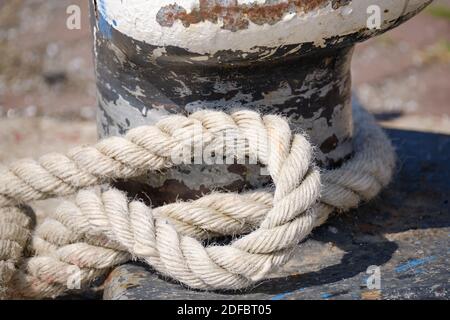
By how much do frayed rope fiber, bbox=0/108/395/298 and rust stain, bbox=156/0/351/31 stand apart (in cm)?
16

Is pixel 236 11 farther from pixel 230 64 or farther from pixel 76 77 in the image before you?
pixel 76 77

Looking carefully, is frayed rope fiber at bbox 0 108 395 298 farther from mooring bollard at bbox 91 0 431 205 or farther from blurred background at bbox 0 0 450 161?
blurred background at bbox 0 0 450 161

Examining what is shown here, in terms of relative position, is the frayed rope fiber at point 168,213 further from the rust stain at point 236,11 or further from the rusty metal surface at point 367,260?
the rust stain at point 236,11

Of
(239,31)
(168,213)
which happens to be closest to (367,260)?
(168,213)

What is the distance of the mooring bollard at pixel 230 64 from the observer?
1.17 metres

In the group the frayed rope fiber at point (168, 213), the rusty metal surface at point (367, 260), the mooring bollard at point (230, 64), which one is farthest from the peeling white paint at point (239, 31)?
the rusty metal surface at point (367, 260)

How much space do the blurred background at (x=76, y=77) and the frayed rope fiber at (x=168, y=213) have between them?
81cm

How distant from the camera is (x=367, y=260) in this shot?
1349 millimetres

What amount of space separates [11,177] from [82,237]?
172 millimetres

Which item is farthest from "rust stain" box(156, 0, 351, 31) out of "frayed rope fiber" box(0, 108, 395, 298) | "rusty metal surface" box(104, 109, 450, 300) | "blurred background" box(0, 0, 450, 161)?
"blurred background" box(0, 0, 450, 161)
